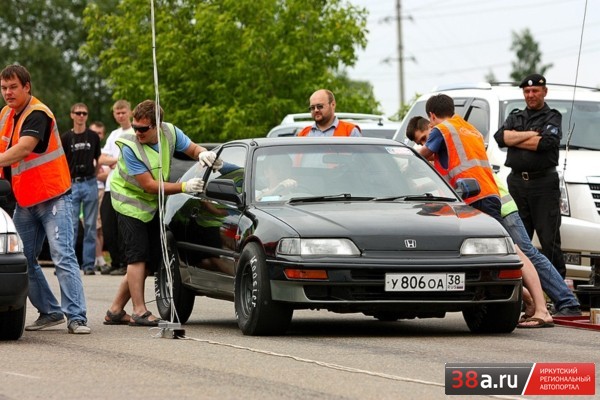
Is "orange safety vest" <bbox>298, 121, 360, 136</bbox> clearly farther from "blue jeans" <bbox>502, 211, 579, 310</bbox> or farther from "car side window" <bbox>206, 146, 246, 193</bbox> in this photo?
"blue jeans" <bbox>502, 211, 579, 310</bbox>

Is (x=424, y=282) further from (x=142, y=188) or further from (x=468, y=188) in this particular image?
(x=142, y=188)

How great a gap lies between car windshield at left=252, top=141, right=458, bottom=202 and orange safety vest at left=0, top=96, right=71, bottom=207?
4.91 feet

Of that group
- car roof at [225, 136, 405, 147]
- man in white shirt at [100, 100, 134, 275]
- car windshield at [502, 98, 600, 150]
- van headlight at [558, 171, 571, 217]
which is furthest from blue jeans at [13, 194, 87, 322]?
man in white shirt at [100, 100, 134, 275]

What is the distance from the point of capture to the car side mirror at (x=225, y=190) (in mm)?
12383

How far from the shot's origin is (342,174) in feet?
41.2

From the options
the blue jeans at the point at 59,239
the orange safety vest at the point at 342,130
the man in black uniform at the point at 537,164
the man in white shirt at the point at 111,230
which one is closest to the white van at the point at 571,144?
the man in black uniform at the point at 537,164

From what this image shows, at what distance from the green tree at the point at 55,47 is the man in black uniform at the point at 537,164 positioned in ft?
210

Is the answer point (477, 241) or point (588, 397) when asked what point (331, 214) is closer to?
point (477, 241)

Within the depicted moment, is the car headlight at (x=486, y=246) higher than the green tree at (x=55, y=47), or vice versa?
the car headlight at (x=486, y=246)

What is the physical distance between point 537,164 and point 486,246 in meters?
2.87

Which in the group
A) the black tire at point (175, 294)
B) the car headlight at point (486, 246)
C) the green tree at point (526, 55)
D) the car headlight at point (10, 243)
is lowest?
the green tree at point (526, 55)

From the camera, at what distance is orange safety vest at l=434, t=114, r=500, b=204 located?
13.2 m

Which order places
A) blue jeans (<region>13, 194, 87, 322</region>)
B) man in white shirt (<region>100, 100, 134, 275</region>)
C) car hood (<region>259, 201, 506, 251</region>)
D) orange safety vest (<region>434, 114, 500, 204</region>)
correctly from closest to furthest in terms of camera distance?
1. car hood (<region>259, 201, 506, 251</region>)
2. blue jeans (<region>13, 194, 87, 322</region>)
3. orange safety vest (<region>434, 114, 500, 204</region>)
4. man in white shirt (<region>100, 100, 134, 275</region>)

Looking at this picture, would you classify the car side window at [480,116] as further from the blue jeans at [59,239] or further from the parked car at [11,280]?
the parked car at [11,280]
